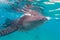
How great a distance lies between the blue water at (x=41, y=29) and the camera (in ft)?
8.45

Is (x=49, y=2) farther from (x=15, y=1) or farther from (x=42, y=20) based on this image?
(x=15, y=1)

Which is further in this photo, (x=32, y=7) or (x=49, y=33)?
(x=49, y=33)

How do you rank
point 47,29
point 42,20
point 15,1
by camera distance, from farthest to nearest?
point 47,29 → point 42,20 → point 15,1

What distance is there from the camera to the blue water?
2574 mm

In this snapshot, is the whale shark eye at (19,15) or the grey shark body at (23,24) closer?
the whale shark eye at (19,15)

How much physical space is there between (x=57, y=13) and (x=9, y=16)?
956 mm

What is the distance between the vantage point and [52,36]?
9.82 feet

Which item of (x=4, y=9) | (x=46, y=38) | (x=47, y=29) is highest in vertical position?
(x=4, y=9)

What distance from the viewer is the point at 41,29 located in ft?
9.43

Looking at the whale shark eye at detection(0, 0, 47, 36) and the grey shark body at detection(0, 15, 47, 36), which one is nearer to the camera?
the whale shark eye at detection(0, 0, 47, 36)

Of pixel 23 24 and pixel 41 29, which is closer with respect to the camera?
pixel 23 24

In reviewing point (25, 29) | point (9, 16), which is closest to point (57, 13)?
point (25, 29)

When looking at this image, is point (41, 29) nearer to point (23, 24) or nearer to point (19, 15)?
point (23, 24)

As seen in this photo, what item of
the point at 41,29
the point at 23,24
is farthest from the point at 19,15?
the point at 41,29
